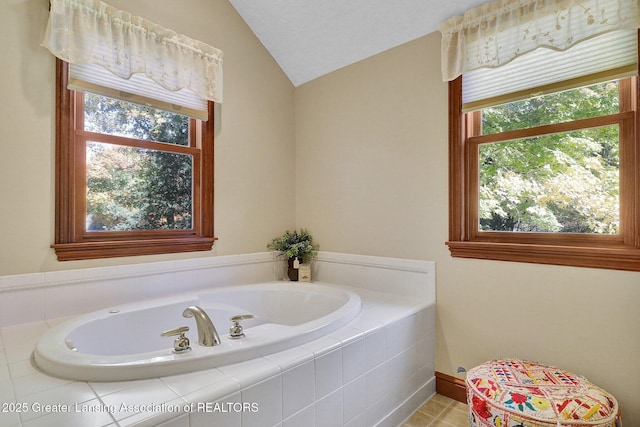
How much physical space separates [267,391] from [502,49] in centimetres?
202

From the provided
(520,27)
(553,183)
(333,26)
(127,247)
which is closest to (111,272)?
(127,247)

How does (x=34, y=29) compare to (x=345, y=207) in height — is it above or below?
above

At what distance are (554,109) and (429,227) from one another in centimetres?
93

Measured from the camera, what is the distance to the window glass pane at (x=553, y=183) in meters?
1.65

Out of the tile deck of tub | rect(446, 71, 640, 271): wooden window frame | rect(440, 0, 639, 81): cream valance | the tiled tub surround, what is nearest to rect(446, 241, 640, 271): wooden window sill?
rect(446, 71, 640, 271): wooden window frame

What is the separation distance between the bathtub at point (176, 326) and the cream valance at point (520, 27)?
1555mm

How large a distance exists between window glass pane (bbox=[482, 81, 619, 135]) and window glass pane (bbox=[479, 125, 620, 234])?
0.09 metres

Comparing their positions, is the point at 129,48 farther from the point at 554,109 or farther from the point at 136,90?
the point at 554,109

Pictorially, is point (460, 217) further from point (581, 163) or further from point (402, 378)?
point (402, 378)

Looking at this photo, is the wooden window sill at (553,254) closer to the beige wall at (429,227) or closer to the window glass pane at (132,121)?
the beige wall at (429,227)

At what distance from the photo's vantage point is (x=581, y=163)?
5.64ft

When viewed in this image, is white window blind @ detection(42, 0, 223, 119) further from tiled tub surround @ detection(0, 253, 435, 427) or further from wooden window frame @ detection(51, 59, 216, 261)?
tiled tub surround @ detection(0, 253, 435, 427)

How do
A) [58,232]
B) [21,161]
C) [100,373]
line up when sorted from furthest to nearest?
[58,232], [21,161], [100,373]


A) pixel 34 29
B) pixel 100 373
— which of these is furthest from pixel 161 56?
pixel 100 373
